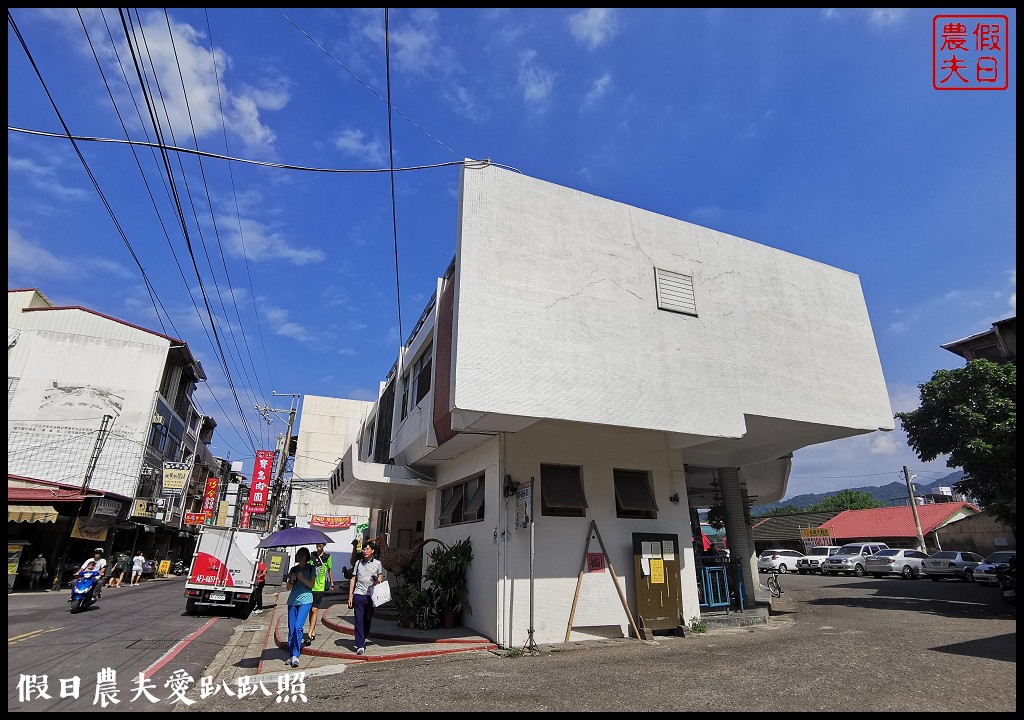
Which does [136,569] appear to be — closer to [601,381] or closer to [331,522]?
[331,522]

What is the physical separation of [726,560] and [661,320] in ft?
24.4

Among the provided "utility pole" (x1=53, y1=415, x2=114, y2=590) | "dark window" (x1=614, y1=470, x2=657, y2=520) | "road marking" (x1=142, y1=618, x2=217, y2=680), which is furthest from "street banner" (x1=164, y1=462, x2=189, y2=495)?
"dark window" (x1=614, y1=470, x2=657, y2=520)

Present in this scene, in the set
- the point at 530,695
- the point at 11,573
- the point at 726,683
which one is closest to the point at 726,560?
the point at 726,683

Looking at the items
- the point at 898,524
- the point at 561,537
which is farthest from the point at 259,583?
the point at 898,524

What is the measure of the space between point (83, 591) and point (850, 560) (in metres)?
36.4

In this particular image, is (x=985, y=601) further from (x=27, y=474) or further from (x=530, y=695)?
(x=27, y=474)

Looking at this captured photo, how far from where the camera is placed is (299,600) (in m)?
8.88

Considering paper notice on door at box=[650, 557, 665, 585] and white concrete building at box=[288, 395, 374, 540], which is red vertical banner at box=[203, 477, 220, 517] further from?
paper notice on door at box=[650, 557, 665, 585]

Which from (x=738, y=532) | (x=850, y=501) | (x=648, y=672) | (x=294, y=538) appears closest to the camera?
(x=648, y=672)

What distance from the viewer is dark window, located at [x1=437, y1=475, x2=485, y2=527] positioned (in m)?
12.3

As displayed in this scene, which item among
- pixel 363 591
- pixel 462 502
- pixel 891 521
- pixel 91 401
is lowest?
pixel 363 591

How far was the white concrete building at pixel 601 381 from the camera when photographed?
10180 millimetres

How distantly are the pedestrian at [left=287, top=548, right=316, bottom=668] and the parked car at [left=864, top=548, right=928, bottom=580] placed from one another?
32.1 m

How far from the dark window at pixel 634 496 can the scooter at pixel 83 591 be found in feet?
50.6
